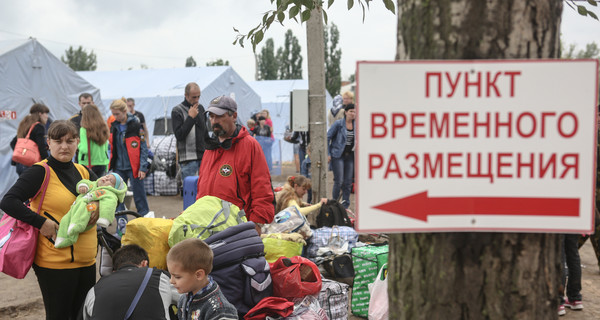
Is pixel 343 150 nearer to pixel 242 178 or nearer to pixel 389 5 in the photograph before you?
pixel 242 178

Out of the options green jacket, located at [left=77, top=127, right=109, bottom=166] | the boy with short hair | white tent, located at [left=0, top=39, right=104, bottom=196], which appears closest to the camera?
the boy with short hair

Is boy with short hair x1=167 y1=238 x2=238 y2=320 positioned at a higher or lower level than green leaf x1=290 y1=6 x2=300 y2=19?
lower

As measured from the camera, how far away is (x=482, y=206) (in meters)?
1.39

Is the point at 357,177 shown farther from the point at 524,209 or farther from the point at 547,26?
the point at 547,26

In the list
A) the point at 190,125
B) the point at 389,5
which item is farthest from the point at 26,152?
the point at 389,5

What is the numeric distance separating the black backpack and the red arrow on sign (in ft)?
16.4

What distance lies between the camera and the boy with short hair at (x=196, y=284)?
304cm

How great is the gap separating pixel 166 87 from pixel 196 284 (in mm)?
14781

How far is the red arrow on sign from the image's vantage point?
54.3 inches

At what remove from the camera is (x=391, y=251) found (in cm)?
160

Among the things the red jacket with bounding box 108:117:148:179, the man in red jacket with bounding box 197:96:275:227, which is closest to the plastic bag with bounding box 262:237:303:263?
the man in red jacket with bounding box 197:96:275:227

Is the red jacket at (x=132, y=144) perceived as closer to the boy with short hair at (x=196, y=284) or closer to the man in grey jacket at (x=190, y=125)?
the man in grey jacket at (x=190, y=125)

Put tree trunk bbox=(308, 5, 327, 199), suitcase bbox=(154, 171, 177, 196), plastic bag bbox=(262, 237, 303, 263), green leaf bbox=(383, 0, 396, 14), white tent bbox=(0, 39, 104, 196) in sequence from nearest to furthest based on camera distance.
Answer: green leaf bbox=(383, 0, 396, 14) < plastic bag bbox=(262, 237, 303, 263) < tree trunk bbox=(308, 5, 327, 199) < white tent bbox=(0, 39, 104, 196) < suitcase bbox=(154, 171, 177, 196)

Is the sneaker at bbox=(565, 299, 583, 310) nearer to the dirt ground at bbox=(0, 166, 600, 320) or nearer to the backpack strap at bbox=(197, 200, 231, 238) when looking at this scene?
the dirt ground at bbox=(0, 166, 600, 320)
